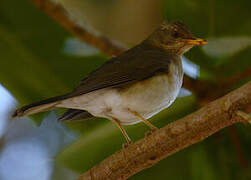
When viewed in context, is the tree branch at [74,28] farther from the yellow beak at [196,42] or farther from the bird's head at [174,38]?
the yellow beak at [196,42]

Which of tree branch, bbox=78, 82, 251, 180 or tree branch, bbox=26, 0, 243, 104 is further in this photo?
tree branch, bbox=26, 0, 243, 104

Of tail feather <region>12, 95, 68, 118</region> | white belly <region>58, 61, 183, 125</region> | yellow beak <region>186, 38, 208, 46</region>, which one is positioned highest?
tail feather <region>12, 95, 68, 118</region>

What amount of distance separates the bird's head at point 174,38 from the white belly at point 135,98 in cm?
46

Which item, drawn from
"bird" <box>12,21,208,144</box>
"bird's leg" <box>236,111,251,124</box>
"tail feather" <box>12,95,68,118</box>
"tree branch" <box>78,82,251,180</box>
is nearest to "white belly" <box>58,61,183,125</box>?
"bird" <box>12,21,208,144</box>

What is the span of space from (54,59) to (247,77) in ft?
5.10

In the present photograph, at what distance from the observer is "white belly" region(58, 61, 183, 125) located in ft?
9.39

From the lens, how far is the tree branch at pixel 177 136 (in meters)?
2.01

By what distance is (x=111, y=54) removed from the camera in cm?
353

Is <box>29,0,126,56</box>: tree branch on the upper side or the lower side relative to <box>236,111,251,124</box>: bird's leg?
upper

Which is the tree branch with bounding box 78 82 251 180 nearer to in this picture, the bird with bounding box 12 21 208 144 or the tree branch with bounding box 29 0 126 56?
the bird with bounding box 12 21 208 144

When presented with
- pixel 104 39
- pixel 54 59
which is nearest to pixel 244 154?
pixel 104 39

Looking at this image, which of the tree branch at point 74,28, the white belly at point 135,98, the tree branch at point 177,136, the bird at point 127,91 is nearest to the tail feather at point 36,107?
the bird at point 127,91

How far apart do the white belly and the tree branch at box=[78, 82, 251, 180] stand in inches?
23.9

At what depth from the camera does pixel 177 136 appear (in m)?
2.12
